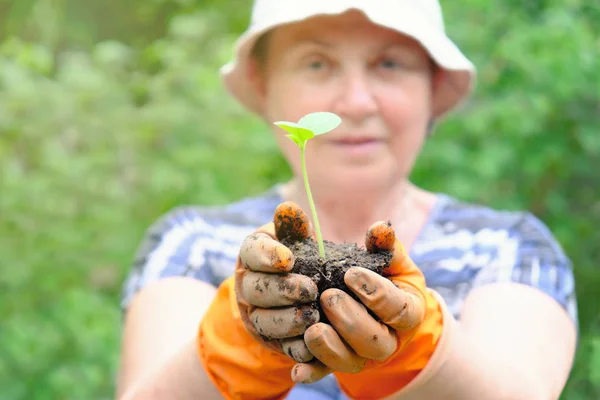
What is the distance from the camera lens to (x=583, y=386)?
7.52ft

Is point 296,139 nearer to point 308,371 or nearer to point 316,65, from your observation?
point 308,371

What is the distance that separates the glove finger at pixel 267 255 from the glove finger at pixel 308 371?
0.13 m

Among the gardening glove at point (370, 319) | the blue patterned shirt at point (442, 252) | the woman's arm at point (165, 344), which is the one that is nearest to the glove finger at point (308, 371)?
the gardening glove at point (370, 319)

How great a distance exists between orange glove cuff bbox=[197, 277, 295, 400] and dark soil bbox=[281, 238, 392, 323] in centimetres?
15

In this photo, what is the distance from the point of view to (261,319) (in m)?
1.02

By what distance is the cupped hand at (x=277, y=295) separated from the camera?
989 mm

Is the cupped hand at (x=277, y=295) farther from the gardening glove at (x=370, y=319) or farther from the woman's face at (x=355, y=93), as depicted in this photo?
the woman's face at (x=355, y=93)

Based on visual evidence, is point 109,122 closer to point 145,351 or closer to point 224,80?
point 224,80

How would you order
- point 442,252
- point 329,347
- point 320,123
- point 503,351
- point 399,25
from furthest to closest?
point 442,252, point 399,25, point 503,351, point 320,123, point 329,347

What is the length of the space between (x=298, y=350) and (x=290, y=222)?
175 millimetres

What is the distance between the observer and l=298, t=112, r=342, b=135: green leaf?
3.52 feet

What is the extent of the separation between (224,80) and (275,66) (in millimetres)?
254

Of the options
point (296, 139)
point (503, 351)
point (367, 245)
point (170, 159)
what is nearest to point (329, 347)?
point (367, 245)

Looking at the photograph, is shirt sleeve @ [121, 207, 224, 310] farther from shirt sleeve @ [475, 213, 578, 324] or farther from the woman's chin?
shirt sleeve @ [475, 213, 578, 324]
